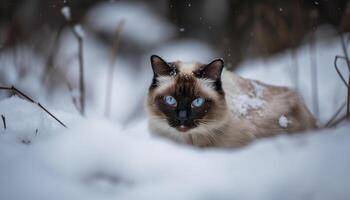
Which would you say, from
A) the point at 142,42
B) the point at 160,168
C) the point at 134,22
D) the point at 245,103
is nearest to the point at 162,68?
the point at 245,103

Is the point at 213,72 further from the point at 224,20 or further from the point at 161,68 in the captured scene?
the point at 224,20

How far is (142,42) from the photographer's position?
6.16 m

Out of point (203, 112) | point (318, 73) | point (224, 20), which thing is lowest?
point (224, 20)

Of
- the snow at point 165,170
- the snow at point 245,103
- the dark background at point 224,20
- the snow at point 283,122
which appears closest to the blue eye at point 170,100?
the snow at point 245,103

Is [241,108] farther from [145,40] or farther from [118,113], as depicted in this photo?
[145,40]

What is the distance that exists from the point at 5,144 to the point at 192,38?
461 centimetres

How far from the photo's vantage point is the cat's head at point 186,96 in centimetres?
247

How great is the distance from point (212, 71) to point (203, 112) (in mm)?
240

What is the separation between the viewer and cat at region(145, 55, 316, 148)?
2.50 m

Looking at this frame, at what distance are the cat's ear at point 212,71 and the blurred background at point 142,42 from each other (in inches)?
20.4

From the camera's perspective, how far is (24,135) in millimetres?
2023

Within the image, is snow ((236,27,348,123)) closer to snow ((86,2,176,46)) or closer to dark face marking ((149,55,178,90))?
dark face marking ((149,55,178,90))

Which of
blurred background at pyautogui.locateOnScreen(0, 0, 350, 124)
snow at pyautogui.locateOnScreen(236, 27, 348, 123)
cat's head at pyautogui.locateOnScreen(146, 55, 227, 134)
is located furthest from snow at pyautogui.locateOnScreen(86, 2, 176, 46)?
cat's head at pyautogui.locateOnScreen(146, 55, 227, 134)

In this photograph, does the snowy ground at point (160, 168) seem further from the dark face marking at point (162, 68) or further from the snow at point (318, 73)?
the snow at point (318, 73)
